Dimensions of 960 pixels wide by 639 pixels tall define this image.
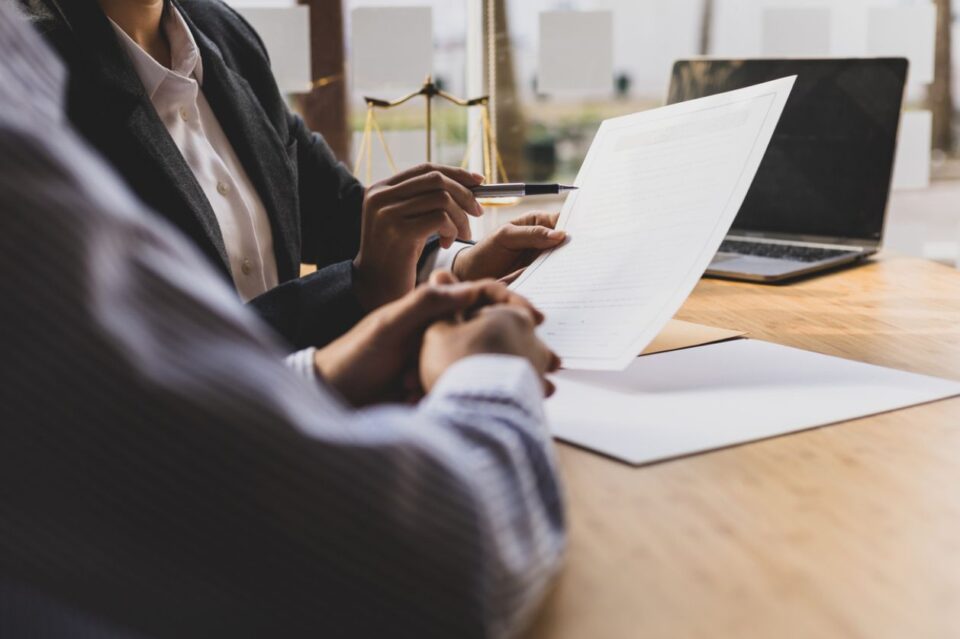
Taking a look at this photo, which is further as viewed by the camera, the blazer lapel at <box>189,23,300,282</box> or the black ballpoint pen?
the blazer lapel at <box>189,23,300,282</box>

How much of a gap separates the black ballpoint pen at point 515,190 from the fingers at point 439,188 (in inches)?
0.5

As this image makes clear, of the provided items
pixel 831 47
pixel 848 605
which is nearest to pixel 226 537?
pixel 848 605

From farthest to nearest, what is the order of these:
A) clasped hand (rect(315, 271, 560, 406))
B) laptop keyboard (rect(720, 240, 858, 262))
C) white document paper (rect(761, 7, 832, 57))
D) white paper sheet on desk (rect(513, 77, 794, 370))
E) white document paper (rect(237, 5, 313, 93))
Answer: white document paper (rect(761, 7, 832, 57)) → white document paper (rect(237, 5, 313, 93)) → laptop keyboard (rect(720, 240, 858, 262)) → white paper sheet on desk (rect(513, 77, 794, 370)) → clasped hand (rect(315, 271, 560, 406))

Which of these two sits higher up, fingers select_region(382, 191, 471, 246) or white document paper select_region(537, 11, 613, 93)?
white document paper select_region(537, 11, 613, 93)

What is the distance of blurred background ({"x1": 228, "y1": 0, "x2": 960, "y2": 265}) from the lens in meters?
2.22

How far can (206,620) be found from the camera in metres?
0.41

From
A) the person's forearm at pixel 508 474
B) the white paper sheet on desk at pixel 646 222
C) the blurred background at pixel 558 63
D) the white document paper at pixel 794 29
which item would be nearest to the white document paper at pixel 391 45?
the blurred background at pixel 558 63

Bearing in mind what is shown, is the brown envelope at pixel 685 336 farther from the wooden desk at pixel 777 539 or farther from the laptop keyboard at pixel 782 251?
the laptop keyboard at pixel 782 251

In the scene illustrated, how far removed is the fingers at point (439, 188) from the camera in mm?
1106

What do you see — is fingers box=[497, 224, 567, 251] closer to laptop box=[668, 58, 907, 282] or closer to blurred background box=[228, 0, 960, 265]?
laptop box=[668, 58, 907, 282]

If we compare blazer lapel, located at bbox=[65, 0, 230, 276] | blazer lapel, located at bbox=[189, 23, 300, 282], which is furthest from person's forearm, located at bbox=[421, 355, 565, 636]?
blazer lapel, located at bbox=[189, 23, 300, 282]

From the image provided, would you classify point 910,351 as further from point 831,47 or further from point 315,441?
point 831,47

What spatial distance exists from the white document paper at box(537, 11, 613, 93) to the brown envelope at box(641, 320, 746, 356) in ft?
4.34

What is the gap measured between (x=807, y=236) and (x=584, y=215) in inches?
27.4
